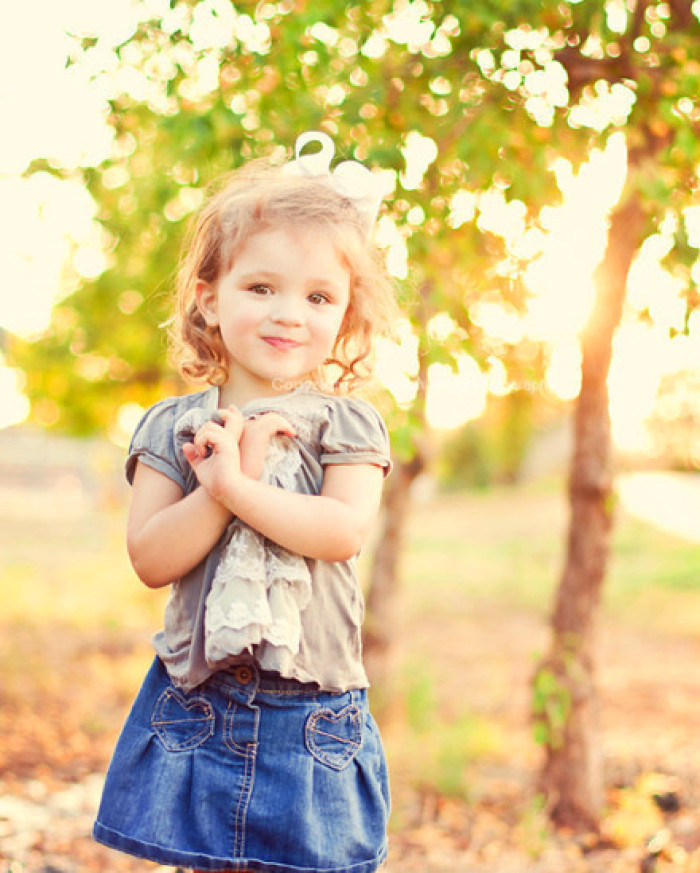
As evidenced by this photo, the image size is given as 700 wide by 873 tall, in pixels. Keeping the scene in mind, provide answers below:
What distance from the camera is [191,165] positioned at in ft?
10.3

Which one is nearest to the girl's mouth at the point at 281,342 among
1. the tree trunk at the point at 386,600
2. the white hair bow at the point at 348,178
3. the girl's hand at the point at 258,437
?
the girl's hand at the point at 258,437

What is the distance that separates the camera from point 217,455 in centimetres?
154

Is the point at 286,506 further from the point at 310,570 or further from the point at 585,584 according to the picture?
the point at 585,584

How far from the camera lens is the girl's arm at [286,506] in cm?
153

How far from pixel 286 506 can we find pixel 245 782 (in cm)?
46

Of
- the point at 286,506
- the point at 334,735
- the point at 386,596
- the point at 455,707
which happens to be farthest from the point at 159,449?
the point at 455,707

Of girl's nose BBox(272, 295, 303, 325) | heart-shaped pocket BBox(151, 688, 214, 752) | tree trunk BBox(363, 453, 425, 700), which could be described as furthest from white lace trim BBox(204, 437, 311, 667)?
tree trunk BBox(363, 453, 425, 700)

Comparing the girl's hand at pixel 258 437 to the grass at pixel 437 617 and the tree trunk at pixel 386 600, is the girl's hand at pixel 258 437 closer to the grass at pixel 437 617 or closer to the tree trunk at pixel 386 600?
the grass at pixel 437 617

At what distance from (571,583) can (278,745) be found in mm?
2894

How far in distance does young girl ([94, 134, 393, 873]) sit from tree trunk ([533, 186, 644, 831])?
249 cm

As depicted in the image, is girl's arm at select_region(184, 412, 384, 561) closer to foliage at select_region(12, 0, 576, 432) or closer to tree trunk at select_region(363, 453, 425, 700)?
foliage at select_region(12, 0, 576, 432)

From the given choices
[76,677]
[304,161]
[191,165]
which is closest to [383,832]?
[304,161]

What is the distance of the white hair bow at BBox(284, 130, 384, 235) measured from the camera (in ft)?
5.72

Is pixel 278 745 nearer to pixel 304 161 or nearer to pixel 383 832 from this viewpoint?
pixel 383 832
